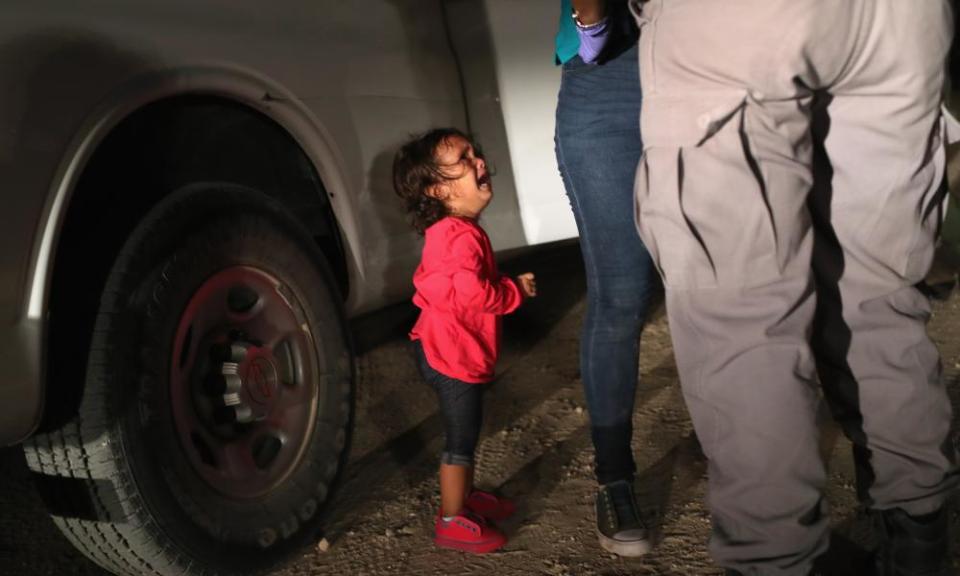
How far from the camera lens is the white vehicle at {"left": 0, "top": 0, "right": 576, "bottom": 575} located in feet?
6.25

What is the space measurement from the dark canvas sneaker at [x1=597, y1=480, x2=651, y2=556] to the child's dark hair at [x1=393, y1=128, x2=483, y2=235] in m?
0.79

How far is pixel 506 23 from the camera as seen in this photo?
3.00m

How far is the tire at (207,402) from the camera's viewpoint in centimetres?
202

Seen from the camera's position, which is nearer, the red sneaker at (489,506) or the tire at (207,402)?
the tire at (207,402)

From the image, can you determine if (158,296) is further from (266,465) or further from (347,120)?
(347,120)

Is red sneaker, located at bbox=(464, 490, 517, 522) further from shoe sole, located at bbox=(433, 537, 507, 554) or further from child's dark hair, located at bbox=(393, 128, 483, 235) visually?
child's dark hair, located at bbox=(393, 128, 483, 235)

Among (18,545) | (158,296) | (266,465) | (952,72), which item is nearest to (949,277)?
(952,72)

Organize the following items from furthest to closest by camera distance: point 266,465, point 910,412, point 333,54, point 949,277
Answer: point 949,277 → point 333,54 → point 266,465 → point 910,412

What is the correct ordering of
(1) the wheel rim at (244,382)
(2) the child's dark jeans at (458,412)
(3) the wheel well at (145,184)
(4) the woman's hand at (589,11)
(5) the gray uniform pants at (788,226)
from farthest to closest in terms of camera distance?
1. (2) the child's dark jeans at (458,412)
2. (1) the wheel rim at (244,382)
3. (3) the wheel well at (145,184)
4. (4) the woman's hand at (589,11)
5. (5) the gray uniform pants at (788,226)

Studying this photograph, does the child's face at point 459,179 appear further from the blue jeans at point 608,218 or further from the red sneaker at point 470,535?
the red sneaker at point 470,535

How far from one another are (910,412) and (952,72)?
1132mm

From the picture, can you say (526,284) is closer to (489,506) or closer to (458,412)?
(458,412)

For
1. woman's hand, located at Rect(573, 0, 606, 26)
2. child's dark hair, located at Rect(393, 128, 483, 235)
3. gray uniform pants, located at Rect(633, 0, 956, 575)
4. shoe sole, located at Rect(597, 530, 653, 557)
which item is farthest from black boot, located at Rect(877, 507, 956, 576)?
child's dark hair, located at Rect(393, 128, 483, 235)

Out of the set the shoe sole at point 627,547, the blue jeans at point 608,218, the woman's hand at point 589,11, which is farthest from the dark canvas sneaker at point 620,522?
the woman's hand at point 589,11
